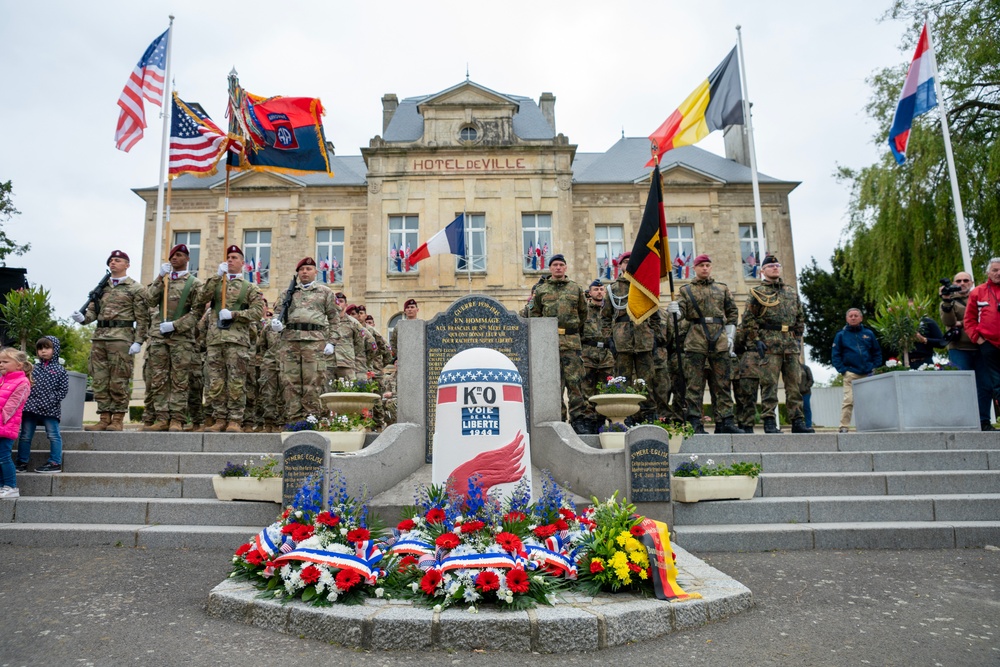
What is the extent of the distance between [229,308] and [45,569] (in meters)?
4.57

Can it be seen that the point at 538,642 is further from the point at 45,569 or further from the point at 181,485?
the point at 181,485

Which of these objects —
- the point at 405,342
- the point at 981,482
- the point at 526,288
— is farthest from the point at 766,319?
Result: the point at 526,288

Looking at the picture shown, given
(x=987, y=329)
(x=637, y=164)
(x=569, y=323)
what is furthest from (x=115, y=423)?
(x=637, y=164)

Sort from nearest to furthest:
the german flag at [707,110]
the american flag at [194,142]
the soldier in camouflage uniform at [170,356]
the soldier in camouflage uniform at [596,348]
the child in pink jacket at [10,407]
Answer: the child in pink jacket at [10,407] → the soldier in camouflage uniform at [170,356] → the soldier in camouflage uniform at [596,348] → the american flag at [194,142] → the german flag at [707,110]

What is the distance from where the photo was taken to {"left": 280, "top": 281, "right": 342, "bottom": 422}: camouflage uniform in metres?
8.92

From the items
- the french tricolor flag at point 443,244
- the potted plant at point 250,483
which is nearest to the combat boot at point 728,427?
the potted plant at point 250,483

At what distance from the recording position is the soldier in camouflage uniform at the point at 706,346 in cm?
883

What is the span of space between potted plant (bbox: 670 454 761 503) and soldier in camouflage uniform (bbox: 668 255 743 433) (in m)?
2.39

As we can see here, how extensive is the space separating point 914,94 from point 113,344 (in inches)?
616

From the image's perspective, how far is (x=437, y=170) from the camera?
25.5m

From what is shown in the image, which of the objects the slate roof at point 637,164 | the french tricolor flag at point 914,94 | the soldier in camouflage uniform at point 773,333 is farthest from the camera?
the slate roof at point 637,164

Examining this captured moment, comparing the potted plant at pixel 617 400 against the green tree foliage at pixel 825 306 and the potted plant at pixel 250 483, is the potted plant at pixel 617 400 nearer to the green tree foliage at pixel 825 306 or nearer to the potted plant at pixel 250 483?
the potted plant at pixel 250 483

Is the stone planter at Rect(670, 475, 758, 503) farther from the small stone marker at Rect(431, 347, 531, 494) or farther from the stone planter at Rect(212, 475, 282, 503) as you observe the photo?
the stone planter at Rect(212, 475, 282, 503)

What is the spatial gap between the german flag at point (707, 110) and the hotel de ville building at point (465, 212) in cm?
1027
